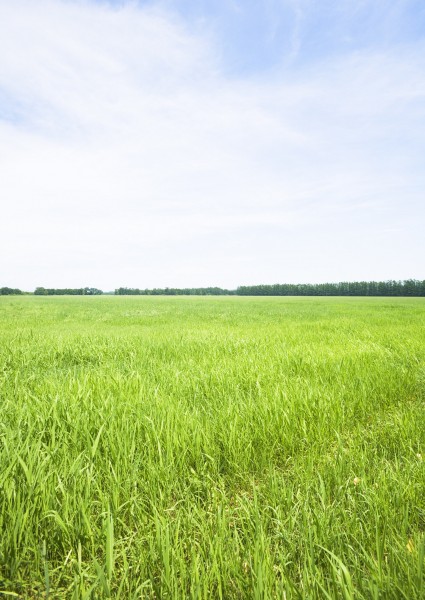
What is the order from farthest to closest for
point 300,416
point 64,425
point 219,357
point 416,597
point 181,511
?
point 219,357
point 300,416
point 64,425
point 181,511
point 416,597

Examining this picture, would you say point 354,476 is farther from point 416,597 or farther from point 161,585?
point 161,585

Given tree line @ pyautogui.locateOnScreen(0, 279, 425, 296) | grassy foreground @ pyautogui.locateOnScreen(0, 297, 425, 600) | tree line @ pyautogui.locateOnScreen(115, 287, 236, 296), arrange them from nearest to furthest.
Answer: grassy foreground @ pyautogui.locateOnScreen(0, 297, 425, 600), tree line @ pyautogui.locateOnScreen(0, 279, 425, 296), tree line @ pyautogui.locateOnScreen(115, 287, 236, 296)

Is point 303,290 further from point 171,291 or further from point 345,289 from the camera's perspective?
point 171,291

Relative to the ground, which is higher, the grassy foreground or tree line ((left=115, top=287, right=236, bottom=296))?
tree line ((left=115, top=287, right=236, bottom=296))

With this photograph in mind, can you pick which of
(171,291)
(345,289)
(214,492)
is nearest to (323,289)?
(345,289)

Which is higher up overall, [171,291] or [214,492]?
[171,291]

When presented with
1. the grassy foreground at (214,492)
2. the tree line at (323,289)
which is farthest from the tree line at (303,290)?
the grassy foreground at (214,492)

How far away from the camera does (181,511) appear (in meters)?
1.67

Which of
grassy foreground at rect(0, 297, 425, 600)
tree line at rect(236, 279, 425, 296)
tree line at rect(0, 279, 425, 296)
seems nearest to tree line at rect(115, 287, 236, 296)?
tree line at rect(0, 279, 425, 296)

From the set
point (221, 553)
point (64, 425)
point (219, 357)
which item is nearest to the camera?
point (221, 553)

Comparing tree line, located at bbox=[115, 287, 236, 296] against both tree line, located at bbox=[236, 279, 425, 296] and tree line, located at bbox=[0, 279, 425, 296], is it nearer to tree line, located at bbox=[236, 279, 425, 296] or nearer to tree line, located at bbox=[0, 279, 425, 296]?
tree line, located at bbox=[0, 279, 425, 296]

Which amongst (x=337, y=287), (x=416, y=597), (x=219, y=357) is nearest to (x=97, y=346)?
(x=219, y=357)

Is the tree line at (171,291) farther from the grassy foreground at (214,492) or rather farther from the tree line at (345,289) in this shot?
the grassy foreground at (214,492)

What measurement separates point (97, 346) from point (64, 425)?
154 inches
